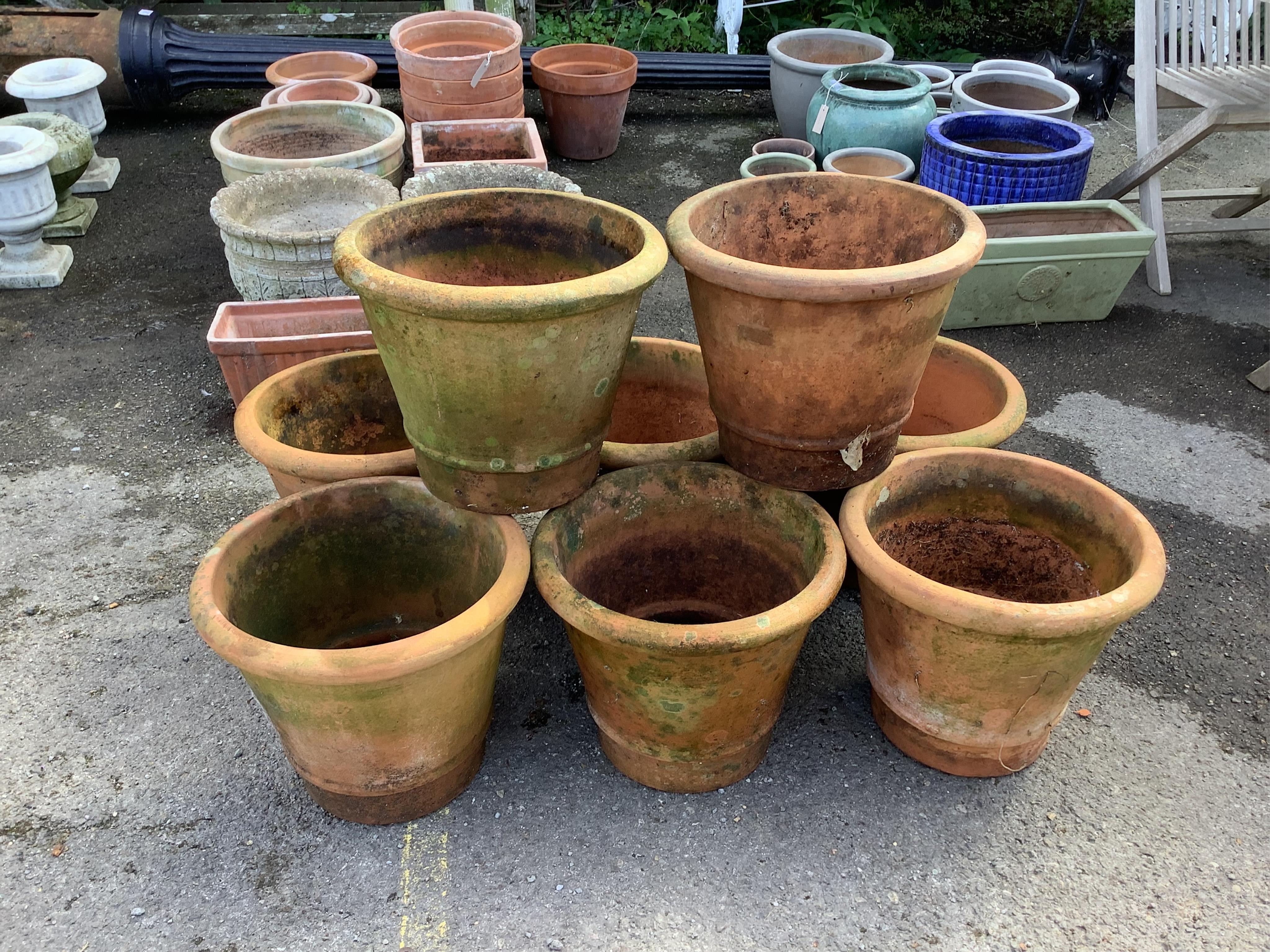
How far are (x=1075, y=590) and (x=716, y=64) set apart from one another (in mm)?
4877

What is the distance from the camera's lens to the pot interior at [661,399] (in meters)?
2.76

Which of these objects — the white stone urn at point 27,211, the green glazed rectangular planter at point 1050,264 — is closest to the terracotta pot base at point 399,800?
the green glazed rectangular planter at point 1050,264

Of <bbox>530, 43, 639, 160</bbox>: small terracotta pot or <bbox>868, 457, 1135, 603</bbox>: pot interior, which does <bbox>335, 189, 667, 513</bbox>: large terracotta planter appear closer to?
<bbox>868, 457, 1135, 603</bbox>: pot interior

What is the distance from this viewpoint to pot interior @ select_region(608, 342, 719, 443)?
2.76m

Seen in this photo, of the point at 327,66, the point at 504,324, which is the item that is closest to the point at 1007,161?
the point at 504,324

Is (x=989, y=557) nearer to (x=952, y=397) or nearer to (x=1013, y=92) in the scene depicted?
(x=952, y=397)

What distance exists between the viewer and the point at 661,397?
2826 millimetres

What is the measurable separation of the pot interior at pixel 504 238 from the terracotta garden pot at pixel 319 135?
185 cm

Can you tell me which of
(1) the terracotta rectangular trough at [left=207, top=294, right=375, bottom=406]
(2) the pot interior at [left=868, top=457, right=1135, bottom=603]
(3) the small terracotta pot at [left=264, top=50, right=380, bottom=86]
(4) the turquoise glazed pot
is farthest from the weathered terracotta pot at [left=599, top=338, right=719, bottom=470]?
(3) the small terracotta pot at [left=264, top=50, right=380, bottom=86]

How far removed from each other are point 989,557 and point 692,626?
38.0 inches

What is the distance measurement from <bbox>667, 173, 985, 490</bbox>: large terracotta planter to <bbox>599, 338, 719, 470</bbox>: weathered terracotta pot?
413mm

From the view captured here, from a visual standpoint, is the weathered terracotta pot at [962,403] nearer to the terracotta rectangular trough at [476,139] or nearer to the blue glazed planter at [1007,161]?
the blue glazed planter at [1007,161]

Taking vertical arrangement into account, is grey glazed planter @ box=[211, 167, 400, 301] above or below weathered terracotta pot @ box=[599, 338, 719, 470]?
above

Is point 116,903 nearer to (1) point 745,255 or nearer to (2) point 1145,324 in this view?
(1) point 745,255
